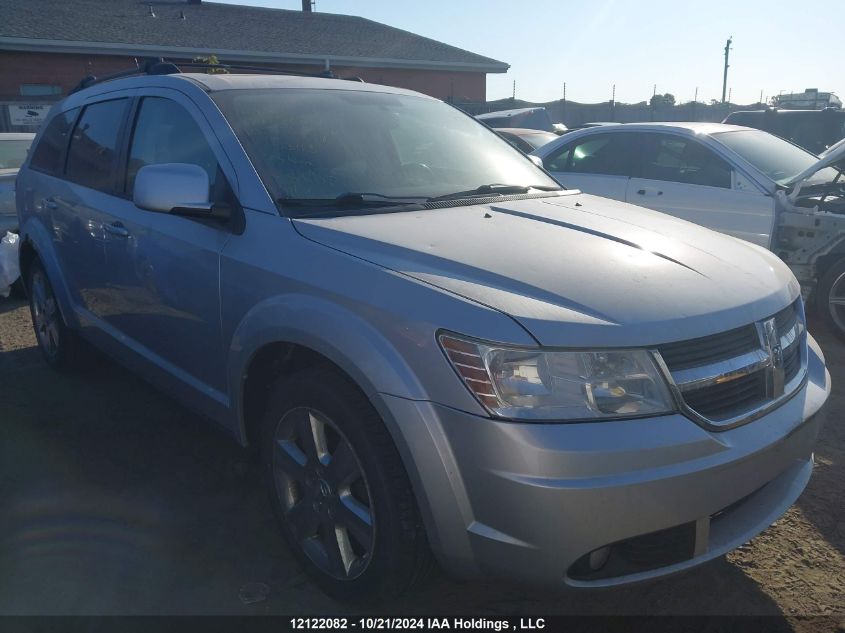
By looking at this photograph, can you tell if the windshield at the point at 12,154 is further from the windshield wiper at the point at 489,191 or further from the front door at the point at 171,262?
the windshield wiper at the point at 489,191

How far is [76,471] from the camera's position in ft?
12.0

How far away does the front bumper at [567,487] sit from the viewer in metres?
1.98

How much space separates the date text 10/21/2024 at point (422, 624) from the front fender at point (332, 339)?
33.3 inches

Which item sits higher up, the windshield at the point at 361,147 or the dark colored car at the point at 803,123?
the dark colored car at the point at 803,123

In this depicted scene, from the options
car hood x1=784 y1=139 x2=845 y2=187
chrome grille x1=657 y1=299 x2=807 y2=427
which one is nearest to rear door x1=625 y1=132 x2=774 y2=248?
car hood x1=784 y1=139 x2=845 y2=187

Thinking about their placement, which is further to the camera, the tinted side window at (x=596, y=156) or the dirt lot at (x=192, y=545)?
the tinted side window at (x=596, y=156)

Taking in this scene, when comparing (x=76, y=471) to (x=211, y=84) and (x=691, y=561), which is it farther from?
(x=691, y=561)

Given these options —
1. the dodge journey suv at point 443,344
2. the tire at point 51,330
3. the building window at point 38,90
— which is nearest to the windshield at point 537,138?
the tire at point 51,330

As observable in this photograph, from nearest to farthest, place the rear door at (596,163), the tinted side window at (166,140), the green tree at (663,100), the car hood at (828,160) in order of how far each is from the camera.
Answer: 1. the tinted side window at (166,140)
2. the car hood at (828,160)
3. the rear door at (596,163)
4. the green tree at (663,100)

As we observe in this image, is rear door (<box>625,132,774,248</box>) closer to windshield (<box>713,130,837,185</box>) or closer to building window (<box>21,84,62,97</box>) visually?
windshield (<box>713,130,837,185</box>)

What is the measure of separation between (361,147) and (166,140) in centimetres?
95

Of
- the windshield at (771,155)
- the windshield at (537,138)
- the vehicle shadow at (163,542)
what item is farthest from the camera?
the windshield at (537,138)

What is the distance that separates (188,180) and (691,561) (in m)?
2.16

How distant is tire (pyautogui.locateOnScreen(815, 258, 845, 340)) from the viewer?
5.63m
